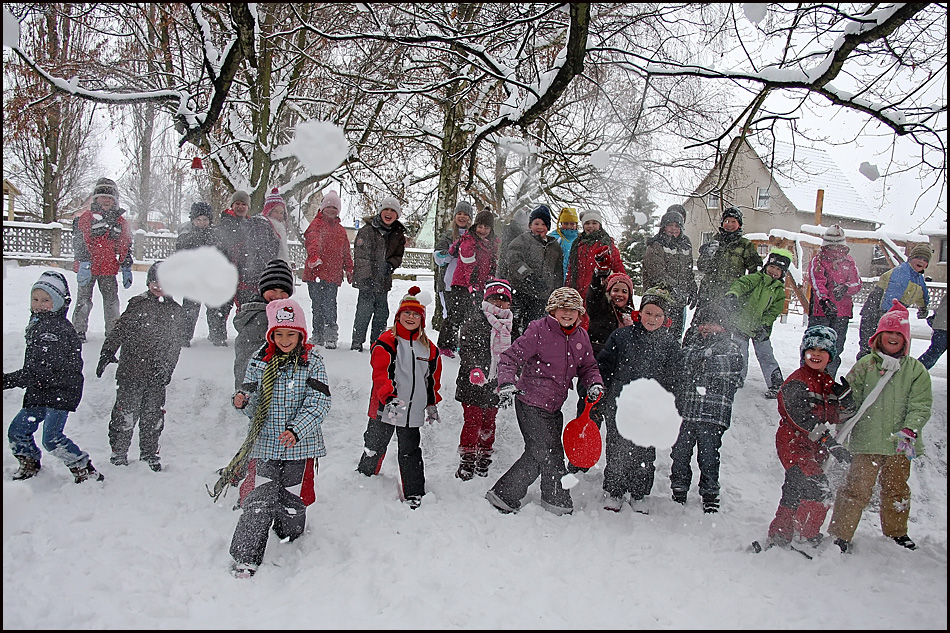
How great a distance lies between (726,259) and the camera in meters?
5.62

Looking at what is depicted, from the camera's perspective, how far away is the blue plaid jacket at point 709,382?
4320 mm

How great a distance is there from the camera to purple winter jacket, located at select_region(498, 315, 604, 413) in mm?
4285

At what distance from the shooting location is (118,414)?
14.9 feet

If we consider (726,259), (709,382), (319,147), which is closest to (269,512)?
(709,382)

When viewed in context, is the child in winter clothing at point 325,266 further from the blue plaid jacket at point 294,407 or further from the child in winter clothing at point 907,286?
the child in winter clothing at point 907,286

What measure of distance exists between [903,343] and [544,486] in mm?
2707

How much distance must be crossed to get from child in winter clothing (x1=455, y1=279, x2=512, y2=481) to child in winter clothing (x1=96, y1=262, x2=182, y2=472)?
2.48 m

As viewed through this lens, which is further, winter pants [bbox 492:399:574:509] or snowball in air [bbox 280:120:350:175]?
snowball in air [bbox 280:120:350:175]

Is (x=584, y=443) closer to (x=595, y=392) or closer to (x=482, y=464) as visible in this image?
(x=595, y=392)

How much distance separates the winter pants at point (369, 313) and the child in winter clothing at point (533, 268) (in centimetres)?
185

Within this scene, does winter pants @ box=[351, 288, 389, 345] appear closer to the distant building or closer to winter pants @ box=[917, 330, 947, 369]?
the distant building

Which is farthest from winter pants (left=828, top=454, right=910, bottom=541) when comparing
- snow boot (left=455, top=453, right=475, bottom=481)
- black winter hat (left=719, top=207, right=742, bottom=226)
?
snow boot (left=455, top=453, right=475, bottom=481)

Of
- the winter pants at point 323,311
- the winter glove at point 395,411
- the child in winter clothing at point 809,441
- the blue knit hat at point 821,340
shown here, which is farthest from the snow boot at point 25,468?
the blue knit hat at point 821,340

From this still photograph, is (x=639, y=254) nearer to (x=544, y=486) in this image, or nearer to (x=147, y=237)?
(x=544, y=486)
